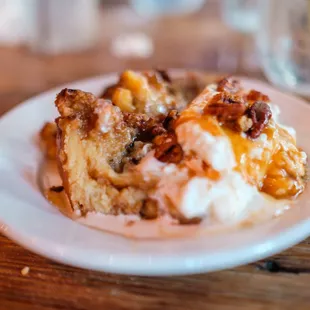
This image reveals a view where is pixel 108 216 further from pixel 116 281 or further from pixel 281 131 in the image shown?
pixel 281 131

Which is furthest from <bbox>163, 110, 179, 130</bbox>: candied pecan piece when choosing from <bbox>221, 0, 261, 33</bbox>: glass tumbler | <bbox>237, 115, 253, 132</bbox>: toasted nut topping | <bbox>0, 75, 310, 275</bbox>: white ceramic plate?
<bbox>221, 0, 261, 33</bbox>: glass tumbler

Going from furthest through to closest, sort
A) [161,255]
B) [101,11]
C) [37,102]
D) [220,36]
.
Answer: [101,11] → [220,36] → [37,102] → [161,255]

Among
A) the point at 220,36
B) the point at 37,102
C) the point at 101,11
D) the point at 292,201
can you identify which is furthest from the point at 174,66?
the point at 292,201

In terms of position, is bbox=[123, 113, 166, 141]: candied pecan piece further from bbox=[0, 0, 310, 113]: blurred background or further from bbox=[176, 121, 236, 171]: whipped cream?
bbox=[0, 0, 310, 113]: blurred background

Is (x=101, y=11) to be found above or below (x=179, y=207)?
below

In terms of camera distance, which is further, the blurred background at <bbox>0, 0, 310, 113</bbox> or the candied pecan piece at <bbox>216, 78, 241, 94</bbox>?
the blurred background at <bbox>0, 0, 310, 113</bbox>

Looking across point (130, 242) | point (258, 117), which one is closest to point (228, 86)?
point (258, 117)

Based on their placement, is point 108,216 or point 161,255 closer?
point 161,255

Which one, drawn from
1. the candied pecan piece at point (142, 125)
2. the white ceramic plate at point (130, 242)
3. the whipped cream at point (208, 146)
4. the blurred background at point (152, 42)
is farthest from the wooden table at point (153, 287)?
the blurred background at point (152, 42)
